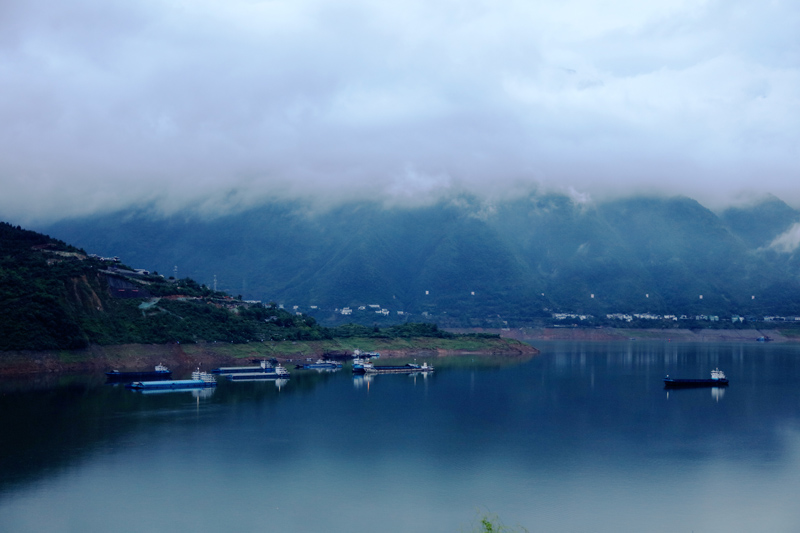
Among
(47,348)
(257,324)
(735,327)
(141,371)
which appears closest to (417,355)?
(257,324)

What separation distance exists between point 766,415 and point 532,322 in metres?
138

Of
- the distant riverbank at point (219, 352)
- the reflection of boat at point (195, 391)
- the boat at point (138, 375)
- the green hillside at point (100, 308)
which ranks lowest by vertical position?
the reflection of boat at point (195, 391)

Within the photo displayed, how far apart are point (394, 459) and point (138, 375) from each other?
50565 mm

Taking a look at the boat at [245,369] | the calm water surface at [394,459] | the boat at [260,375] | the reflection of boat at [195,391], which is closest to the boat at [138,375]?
the calm water surface at [394,459]

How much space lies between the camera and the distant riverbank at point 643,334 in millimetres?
184250

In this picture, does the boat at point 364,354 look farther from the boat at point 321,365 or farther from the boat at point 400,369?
the boat at point 400,369

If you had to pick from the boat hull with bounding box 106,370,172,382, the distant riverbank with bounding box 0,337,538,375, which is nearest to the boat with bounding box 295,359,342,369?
the distant riverbank with bounding box 0,337,538,375

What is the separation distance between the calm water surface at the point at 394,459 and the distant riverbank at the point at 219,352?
649cm

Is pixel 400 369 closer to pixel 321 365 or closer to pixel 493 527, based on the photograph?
pixel 321 365

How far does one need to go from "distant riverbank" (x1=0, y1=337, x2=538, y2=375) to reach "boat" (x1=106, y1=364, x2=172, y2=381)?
11.3 ft

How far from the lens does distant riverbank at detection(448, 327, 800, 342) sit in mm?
184250

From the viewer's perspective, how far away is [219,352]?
97750 mm

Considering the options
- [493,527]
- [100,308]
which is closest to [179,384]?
[100,308]

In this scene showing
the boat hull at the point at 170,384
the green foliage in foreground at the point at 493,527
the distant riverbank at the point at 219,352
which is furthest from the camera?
the distant riverbank at the point at 219,352
